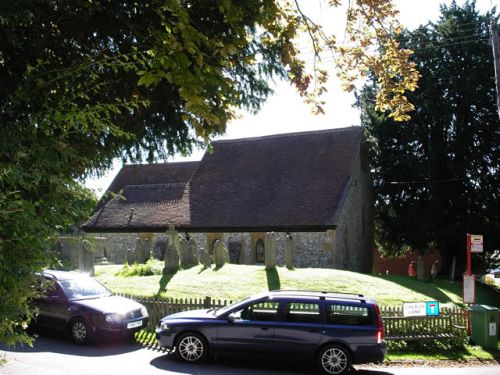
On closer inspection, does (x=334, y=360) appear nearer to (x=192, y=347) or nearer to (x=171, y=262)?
(x=192, y=347)

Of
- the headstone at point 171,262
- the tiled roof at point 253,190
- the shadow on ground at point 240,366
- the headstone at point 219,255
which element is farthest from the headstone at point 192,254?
the shadow on ground at point 240,366

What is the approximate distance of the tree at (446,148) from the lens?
90.6 ft

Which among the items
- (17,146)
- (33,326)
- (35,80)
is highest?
(35,80)

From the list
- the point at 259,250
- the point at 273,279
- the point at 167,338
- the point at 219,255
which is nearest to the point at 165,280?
the point at 219,255

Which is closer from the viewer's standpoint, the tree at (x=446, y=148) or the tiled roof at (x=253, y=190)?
the tiled roof at (x=253, y=190)

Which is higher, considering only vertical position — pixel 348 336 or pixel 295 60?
pixel 295 60

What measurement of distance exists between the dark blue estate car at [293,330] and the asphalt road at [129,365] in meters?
0.37

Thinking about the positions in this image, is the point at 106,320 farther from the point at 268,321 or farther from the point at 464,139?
the point at 464,139

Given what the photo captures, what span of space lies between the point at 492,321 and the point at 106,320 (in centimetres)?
873

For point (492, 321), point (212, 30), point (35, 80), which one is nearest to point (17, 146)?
point (35, 80)

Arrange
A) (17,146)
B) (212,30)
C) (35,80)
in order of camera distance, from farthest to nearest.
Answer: (212,30) → (35,80) → (17,146)

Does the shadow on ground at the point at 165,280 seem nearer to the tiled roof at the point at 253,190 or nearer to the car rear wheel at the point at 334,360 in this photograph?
the tiled roof at the point at 253,190

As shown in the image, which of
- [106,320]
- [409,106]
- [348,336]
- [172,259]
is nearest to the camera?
[409,106]

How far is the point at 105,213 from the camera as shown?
97.9ft
